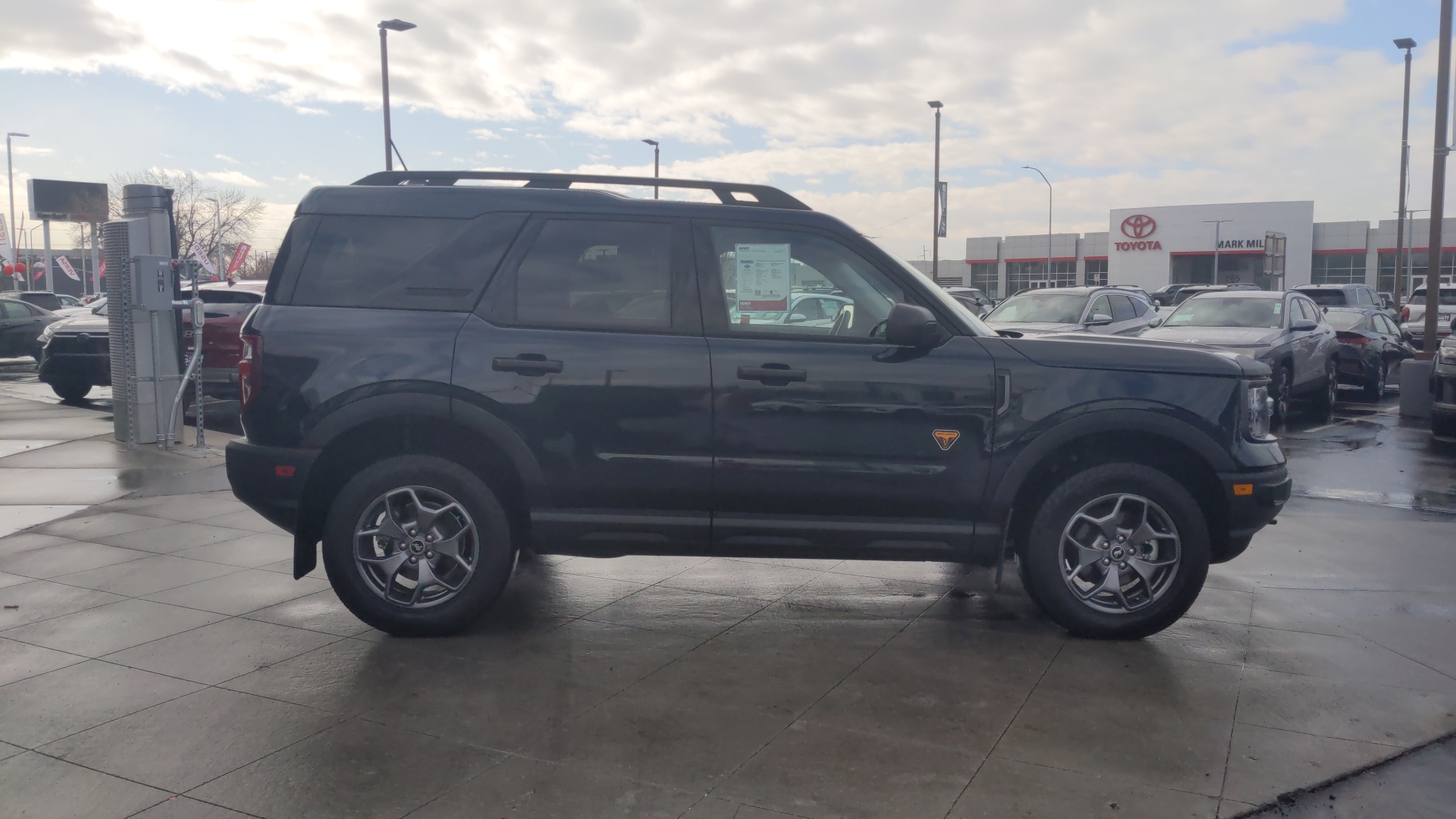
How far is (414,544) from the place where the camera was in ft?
16.0

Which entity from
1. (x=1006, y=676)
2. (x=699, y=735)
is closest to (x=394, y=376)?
(x=699, y=735)

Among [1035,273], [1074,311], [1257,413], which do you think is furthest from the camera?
[1035,273]

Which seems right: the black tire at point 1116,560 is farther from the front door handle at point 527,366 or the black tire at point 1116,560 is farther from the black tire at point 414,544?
the black tire at point 414,544

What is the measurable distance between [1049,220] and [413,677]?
58127 millimetres

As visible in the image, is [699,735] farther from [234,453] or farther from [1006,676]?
[234,453]

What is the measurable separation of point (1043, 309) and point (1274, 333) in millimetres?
2956

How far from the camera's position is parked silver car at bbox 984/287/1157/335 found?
48.5 feet

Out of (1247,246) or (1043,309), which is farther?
(1247,246)

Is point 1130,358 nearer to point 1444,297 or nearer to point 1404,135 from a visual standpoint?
point 1404,135

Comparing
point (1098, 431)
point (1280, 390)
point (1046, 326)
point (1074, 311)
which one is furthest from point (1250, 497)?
point (1074, 311)

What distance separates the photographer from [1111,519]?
16.1ft

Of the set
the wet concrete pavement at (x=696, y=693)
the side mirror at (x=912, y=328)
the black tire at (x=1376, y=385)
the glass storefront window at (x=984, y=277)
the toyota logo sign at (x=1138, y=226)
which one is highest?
the toyota logo sign at (x=1138, y=226)

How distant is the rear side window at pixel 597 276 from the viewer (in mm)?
4898

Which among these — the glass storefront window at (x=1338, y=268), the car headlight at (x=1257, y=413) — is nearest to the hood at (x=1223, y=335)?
the car headlight at (x=1257, y=413)
